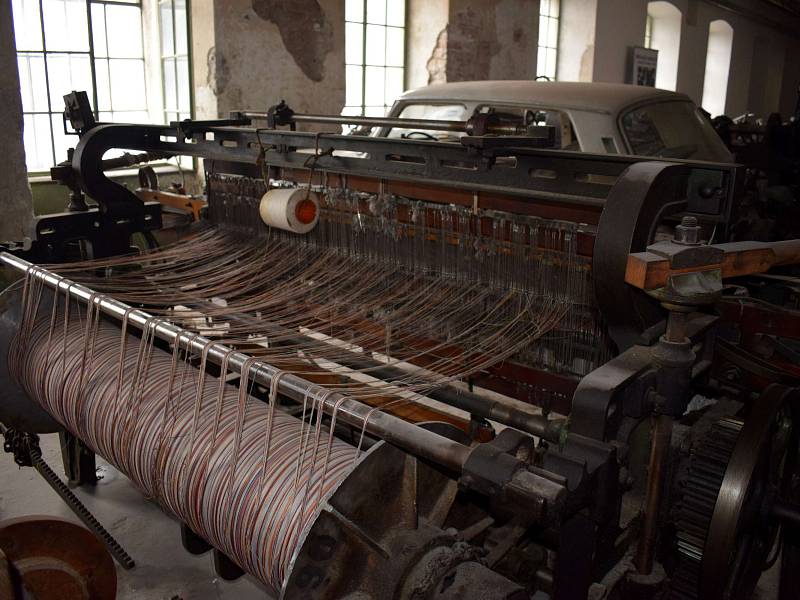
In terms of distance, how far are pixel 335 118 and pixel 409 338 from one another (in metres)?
0.85

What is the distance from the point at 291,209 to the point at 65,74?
528 centimetres

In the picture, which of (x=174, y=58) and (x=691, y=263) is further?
(x=174, y=58)

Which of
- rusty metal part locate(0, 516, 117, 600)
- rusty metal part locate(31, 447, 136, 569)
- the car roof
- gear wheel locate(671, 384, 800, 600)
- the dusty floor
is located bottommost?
the dusty floor

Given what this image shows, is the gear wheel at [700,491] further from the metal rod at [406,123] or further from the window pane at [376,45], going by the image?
the window pane at [376,45]

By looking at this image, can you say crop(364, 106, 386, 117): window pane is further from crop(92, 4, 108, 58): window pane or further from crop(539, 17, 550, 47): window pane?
crop(539, 17, 550, 47): window pane

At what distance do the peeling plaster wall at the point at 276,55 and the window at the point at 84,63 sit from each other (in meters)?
0.53

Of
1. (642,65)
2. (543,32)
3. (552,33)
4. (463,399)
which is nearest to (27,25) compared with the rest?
(463,399)

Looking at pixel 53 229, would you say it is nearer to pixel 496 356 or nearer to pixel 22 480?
pixel 22 480

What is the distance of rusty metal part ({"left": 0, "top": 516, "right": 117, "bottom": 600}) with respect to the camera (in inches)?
71.5

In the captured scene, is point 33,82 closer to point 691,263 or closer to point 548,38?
point 691,263

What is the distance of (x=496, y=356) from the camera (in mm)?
1973

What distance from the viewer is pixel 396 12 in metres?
8.63

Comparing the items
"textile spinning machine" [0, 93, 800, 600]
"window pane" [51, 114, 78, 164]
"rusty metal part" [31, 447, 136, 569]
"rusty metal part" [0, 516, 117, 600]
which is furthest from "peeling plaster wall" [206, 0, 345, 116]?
"rusty metal part" [0, 516, 117, 600]

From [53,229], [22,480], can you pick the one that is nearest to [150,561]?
[22,480]
